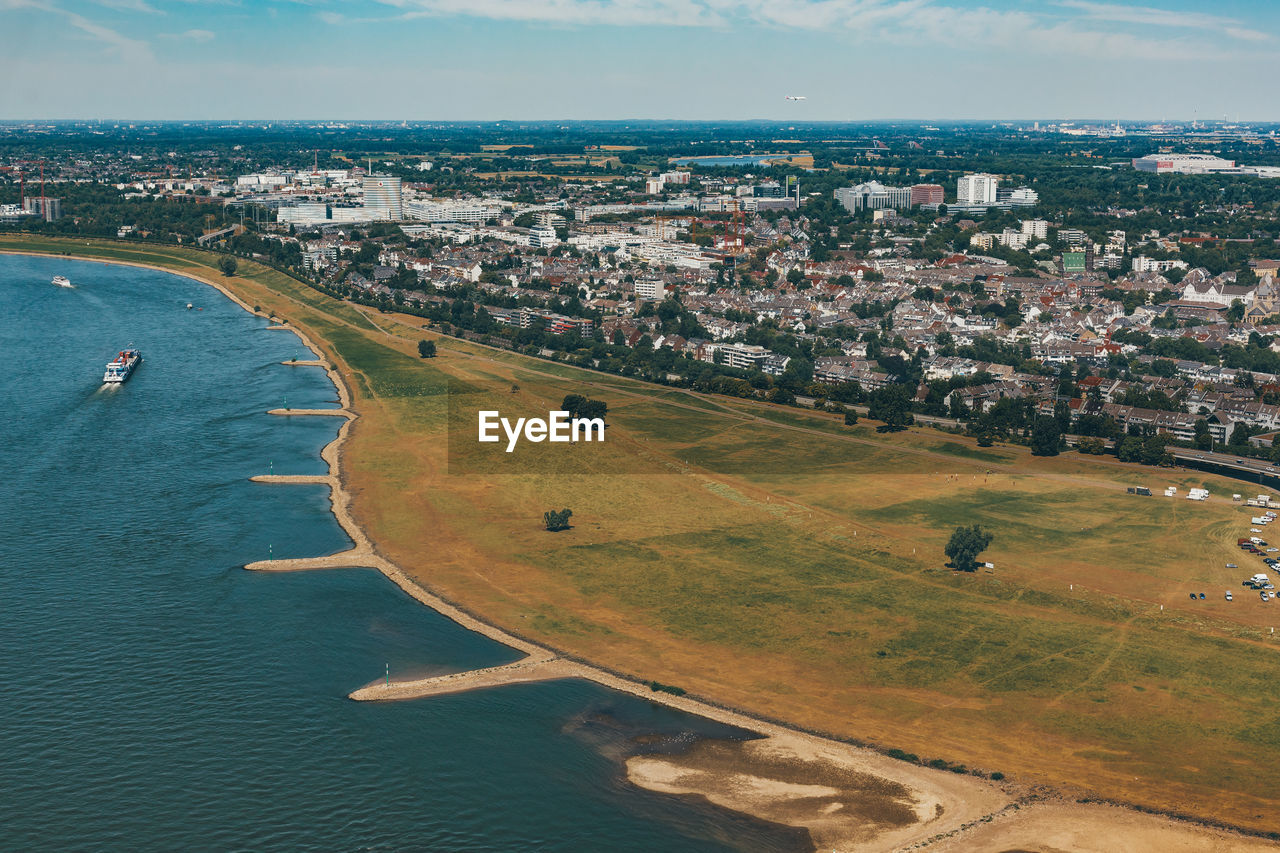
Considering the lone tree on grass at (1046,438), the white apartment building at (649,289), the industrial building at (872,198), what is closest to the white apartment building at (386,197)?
the industrial building at (872,198)

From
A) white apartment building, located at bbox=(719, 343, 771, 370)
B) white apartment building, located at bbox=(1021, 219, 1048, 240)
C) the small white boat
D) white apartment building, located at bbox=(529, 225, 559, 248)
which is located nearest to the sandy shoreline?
the small white boat

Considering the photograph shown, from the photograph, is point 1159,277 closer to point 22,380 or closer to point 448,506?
point 448,506

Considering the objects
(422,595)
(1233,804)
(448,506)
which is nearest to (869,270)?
(448,506)

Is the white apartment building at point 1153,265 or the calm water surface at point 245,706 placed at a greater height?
the white apartment building at point 1153,265

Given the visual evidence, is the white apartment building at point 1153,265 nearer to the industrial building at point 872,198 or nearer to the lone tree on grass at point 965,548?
the industrial building at point 872,198

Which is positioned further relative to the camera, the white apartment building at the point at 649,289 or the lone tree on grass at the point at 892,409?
the white apartment building at the point at 649,289

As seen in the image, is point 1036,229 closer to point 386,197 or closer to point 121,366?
point 386,197

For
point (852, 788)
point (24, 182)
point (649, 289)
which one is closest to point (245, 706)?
point (852, 788)
